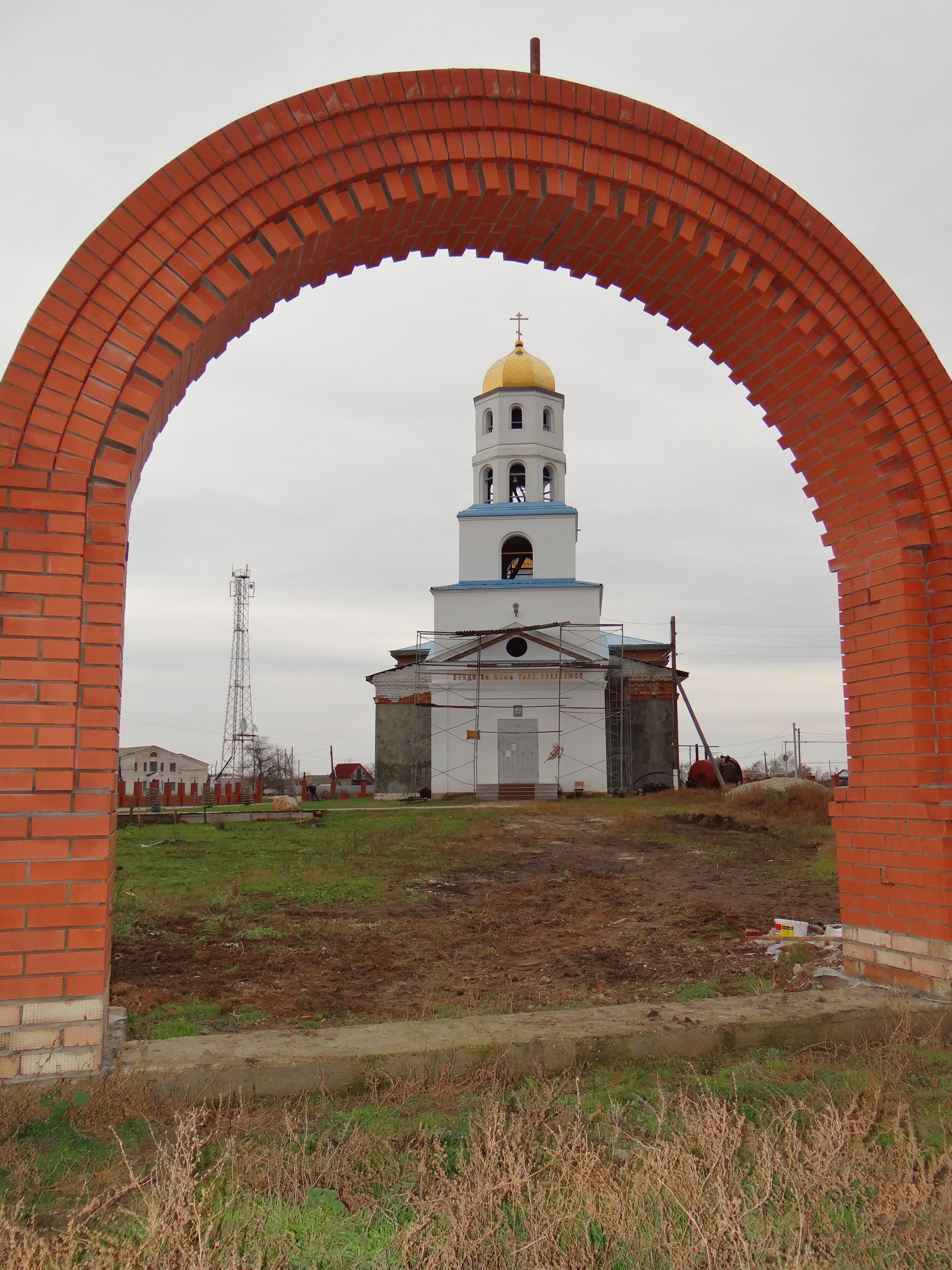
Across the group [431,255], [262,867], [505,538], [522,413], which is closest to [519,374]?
[522,413]

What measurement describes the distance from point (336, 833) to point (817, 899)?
31.8ft

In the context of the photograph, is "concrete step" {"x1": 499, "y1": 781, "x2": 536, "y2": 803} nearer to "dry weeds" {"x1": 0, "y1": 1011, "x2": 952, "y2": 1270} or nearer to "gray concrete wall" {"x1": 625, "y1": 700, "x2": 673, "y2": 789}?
"gray concrete wall" {"x1": 625, "y1": 700, "x2": 673, "y2": 789}

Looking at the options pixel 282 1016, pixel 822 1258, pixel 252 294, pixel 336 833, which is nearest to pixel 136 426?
pixel 252 294

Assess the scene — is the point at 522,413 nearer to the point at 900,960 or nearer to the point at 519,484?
the point at 519,484

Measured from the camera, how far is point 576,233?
5020mm

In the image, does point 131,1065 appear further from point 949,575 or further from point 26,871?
point 949,575

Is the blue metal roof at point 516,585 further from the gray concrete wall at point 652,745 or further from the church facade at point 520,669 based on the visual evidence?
the gray concrete wall at point 652,745

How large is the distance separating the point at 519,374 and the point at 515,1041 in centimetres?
3120

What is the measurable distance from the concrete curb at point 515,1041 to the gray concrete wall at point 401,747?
2772 cm

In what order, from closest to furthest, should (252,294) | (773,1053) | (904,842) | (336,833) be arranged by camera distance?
(773,1053) < (252,294) < (904,842) < (336,833)

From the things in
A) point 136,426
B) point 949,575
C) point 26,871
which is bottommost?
point 26,871

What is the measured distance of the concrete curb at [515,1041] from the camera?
3.76 meters

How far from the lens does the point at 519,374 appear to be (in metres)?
33.2

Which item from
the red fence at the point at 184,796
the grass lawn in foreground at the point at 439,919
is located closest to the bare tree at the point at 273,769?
the red fence at the point at 184,796
